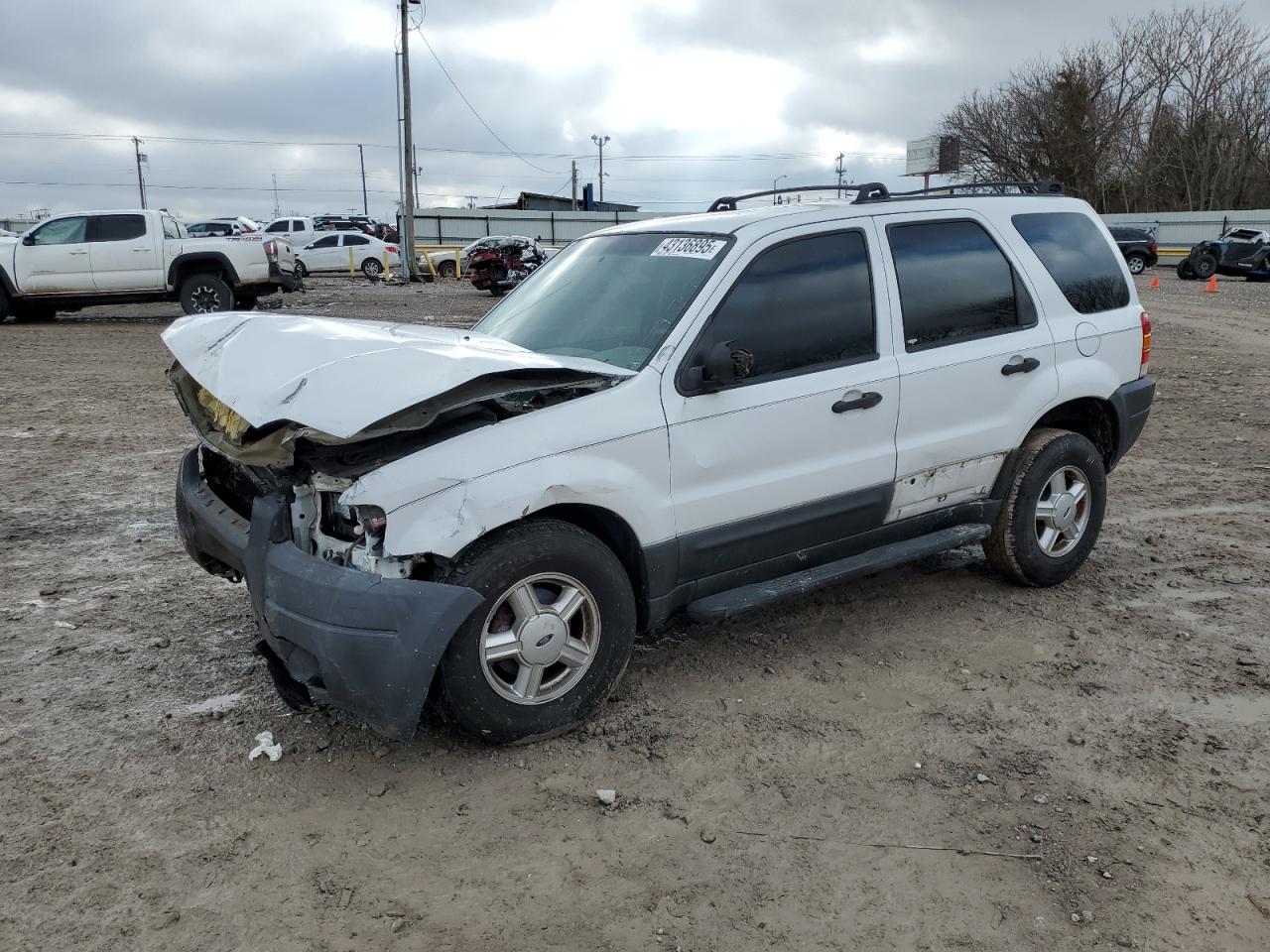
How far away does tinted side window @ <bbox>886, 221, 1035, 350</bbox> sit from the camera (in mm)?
4379

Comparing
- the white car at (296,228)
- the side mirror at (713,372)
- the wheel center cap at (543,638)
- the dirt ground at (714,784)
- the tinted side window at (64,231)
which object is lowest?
the dirt ground at (714,784)

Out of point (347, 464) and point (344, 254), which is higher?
point (344, 254)

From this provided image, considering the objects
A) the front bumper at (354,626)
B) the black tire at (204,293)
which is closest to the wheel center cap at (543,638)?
the front bumper at (354,626)

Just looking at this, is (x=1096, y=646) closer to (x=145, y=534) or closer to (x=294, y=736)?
(x=294, y=736)

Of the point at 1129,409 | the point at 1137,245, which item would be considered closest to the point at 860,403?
the point at 1129,409

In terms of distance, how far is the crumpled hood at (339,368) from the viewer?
314 cm

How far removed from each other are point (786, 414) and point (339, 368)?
5.44 feet

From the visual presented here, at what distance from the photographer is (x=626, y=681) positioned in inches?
160

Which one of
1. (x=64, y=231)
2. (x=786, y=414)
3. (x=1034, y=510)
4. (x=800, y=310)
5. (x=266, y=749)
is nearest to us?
(x=266, y=749)

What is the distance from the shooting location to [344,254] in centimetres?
3244

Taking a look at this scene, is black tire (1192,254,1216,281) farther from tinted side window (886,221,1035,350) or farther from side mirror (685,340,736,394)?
side mirror (685,340,736,394)

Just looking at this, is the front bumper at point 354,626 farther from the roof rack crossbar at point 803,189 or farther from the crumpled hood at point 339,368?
the roof rack crossbar at point 803,189

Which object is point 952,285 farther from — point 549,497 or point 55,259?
point 55,259

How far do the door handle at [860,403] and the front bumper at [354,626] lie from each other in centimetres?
169
